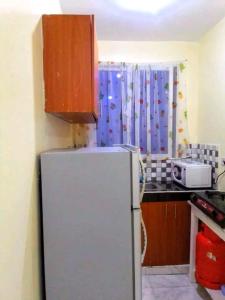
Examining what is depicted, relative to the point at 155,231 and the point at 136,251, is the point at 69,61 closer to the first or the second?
the point at 136,251

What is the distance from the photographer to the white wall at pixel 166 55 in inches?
118

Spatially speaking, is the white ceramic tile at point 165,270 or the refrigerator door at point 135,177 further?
the white ceramic tile at point 165,270

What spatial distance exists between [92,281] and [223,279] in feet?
4.45

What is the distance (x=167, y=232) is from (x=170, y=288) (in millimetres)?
524

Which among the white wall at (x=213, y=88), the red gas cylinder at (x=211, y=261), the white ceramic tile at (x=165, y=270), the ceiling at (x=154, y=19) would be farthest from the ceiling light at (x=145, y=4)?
the white ceramic tile at (x=165, y=270)

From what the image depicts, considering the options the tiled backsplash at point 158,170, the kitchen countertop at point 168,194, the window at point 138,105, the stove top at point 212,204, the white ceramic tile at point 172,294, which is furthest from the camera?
the tiled backsplash at point 158,170

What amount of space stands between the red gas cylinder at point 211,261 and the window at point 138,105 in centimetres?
122

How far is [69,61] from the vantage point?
1.29 meters

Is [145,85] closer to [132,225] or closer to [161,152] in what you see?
[161,152]

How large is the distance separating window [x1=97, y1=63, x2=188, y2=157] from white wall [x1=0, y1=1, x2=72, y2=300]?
168cm

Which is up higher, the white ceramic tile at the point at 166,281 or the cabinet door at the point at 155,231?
the cabinet door at the point at 155,231

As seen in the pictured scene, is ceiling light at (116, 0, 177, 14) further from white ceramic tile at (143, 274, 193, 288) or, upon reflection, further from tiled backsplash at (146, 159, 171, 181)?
white ceramic tile at (143, 274, 193, 288)

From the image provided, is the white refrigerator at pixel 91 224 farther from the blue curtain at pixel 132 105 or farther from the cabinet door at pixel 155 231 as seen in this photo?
the blue curtain at pixel 132 105

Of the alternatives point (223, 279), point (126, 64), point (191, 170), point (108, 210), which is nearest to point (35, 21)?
point (108, 210)
